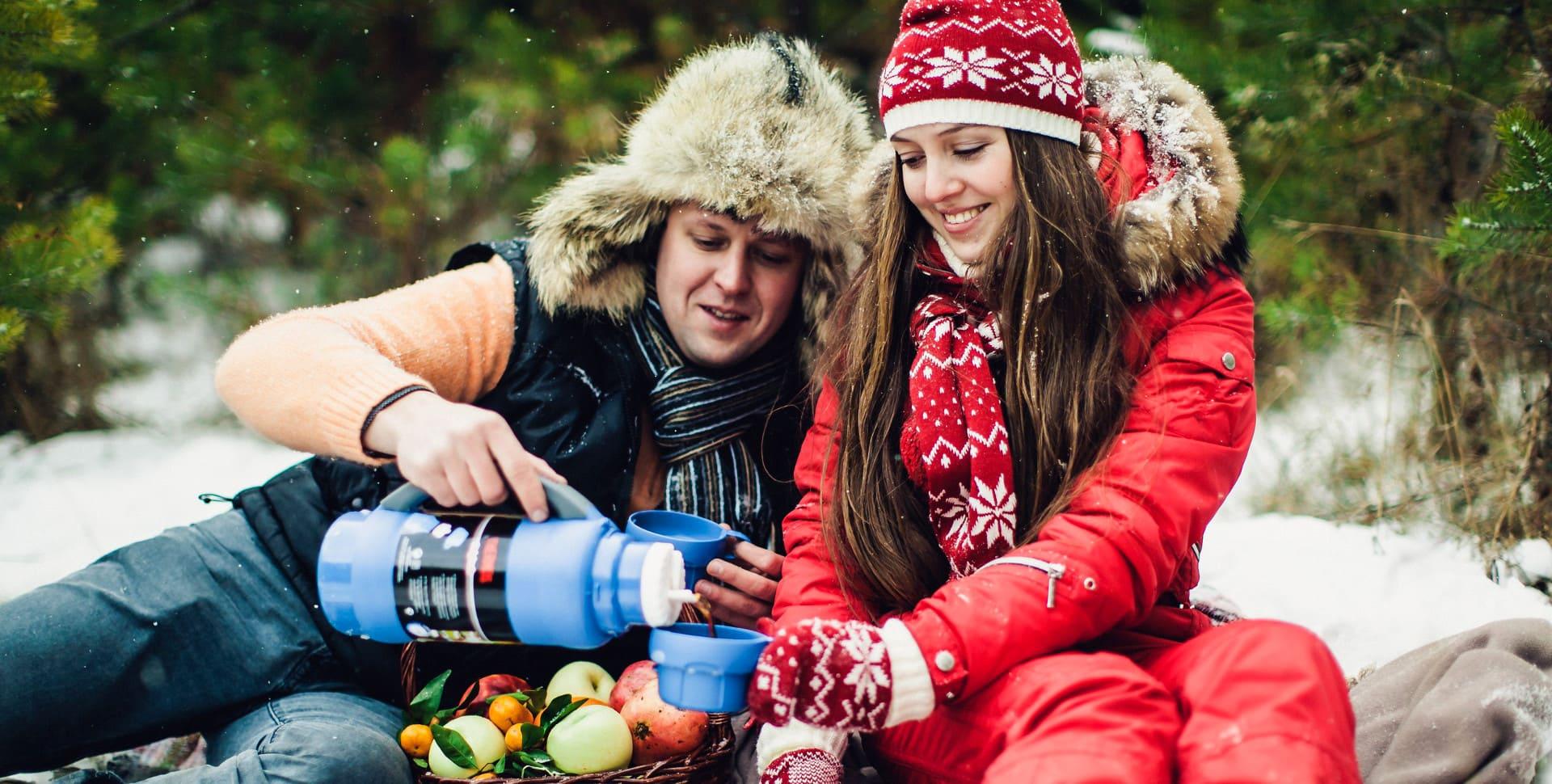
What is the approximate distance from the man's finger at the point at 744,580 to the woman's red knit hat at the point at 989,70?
33.2 inches

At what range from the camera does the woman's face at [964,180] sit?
1.90 m

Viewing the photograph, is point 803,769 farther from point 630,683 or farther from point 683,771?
point 630,683

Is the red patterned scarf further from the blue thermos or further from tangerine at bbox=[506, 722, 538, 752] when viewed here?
tangerine at bbox=[506, 722, 538, 752]

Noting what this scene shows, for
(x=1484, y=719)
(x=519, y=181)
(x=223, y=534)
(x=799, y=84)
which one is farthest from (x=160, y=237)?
(x=1484, y=719)

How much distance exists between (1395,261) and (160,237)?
5.12 meters

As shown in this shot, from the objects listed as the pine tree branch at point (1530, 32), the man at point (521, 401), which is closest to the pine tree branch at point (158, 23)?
the man at point (521, 401)

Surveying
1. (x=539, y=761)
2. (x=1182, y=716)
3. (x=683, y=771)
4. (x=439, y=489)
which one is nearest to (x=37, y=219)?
(x=439, y=489)

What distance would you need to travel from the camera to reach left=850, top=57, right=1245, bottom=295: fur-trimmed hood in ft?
6.04

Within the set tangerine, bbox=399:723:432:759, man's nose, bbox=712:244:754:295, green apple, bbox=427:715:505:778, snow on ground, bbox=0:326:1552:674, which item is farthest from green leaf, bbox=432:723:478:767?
snow on ground, bbox=0:326:1552:674

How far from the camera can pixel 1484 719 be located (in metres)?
1.80

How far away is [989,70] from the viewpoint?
1856mm

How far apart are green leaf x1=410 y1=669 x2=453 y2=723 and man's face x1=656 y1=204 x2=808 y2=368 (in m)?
0.84

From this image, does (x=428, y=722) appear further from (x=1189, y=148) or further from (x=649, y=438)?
(x=1189, y=148)

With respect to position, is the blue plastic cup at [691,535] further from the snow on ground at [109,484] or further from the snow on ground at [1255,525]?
the snow on ground at [109,484]
